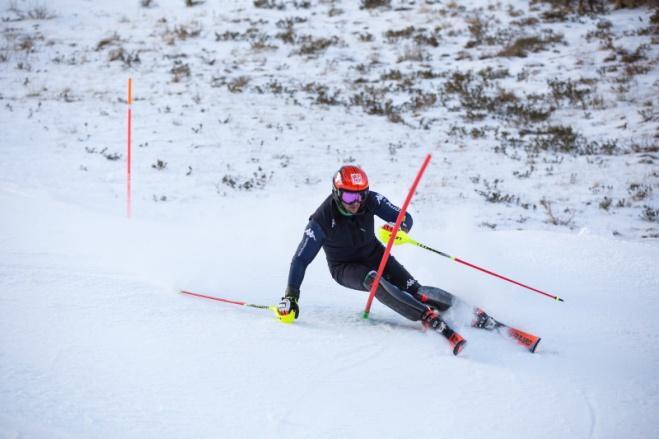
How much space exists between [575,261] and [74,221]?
6.87 metres

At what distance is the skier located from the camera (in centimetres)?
507

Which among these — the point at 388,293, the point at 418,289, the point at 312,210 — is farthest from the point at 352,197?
the point at 312,210

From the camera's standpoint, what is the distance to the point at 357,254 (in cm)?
563

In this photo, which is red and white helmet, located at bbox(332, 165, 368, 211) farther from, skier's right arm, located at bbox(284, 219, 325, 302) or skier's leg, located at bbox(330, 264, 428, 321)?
skier's leg, located at bbox(330, 264, 428, 321)

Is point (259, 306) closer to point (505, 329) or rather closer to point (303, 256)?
point (303, 256)

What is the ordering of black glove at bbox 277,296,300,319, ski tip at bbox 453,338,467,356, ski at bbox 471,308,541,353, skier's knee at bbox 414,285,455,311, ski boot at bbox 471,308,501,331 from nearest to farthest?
1. ski tip at bbox 453,338,467,356
2. ski at bbox 471,308,541,353
3. black glove at bbox 277,296,300,319
4. ski boot at bbox 471,308,501,331
5. skier's knee at bbox 414,285,455,311

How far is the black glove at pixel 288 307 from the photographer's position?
197 inches

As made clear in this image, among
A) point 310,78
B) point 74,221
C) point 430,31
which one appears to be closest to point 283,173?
point 74,221

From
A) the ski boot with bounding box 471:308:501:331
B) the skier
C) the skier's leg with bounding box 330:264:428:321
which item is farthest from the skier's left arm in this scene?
the ski boot with bounding box 471:308:501:331

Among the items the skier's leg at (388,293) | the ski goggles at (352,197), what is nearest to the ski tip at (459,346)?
the skier's leg at (388,293)

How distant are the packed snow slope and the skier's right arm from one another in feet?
1.13

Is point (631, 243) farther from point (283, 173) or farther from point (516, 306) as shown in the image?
point (283, 173)

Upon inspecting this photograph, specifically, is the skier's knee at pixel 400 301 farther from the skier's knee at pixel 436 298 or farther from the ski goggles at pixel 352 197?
the ski goggles at pixel 352 197

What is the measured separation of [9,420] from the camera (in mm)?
3230
